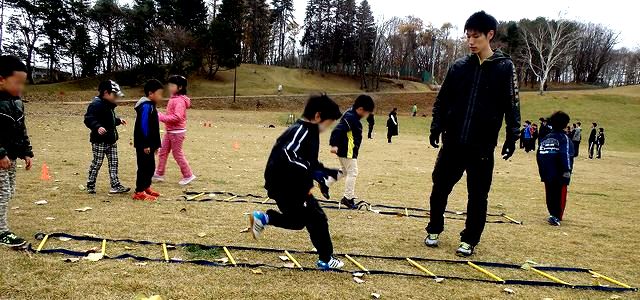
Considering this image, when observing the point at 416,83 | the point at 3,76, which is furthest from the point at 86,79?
the point at 3,76

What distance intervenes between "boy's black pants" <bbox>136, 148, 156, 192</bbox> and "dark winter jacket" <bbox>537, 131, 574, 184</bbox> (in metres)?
6.77

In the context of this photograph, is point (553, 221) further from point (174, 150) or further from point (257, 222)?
point (174, 150)

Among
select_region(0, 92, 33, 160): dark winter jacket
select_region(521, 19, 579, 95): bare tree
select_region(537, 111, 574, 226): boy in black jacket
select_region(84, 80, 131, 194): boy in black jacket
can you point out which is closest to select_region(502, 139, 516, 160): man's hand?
select_region(537, 111, 574, 226): boy in black jacket

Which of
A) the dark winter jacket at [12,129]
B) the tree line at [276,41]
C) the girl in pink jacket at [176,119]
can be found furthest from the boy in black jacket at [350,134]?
the tree line at [276,41]

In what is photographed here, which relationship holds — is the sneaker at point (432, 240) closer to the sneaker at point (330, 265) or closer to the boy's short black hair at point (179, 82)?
the sneaker at point (330, 265)

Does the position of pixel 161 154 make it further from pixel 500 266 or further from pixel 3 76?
pixel 500 266

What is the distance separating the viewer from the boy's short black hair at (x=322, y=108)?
4.40 meters

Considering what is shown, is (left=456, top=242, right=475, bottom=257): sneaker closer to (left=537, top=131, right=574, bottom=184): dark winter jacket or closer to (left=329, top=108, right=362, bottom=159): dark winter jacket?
(left=329, top=108, right=362, bottom=159): dark winter jacket

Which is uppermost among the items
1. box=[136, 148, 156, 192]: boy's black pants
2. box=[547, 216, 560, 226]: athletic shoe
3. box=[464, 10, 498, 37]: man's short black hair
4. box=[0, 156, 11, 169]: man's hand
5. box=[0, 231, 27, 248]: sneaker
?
box=[464, 10, 498, 37]: man's short black hair

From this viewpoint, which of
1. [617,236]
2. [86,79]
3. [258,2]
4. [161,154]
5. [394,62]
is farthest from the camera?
[394,62]

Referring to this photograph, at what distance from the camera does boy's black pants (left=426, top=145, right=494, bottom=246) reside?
5.36 meters

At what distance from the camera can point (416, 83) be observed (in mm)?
79125

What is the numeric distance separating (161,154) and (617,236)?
27.4ft

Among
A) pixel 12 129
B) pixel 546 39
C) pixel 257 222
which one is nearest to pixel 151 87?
pixel 12 129
